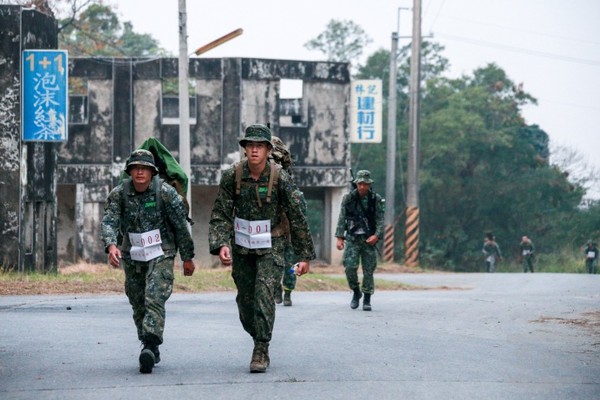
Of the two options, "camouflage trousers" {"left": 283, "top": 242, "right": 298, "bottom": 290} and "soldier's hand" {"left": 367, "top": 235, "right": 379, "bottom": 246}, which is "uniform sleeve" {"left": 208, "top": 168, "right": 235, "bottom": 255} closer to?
"camouflage trousers" {"left": 283, "top": 242, "right": 298, "bottom": 290}

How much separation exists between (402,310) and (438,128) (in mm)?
36383

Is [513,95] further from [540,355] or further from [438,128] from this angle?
[540,355]

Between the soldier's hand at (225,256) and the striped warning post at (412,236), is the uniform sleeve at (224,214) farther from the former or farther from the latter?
the striped warning post at (412,236)

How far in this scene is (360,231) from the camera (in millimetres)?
16344

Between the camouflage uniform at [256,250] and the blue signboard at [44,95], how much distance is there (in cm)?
1517

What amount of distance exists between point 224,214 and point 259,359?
1294 mm

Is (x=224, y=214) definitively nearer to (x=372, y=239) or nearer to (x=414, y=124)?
(x=372, y=239)

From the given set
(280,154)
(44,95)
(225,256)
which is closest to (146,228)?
(225,256)

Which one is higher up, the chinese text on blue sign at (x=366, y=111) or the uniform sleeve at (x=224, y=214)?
the chinese text on blue sign at (x=366, y=111)

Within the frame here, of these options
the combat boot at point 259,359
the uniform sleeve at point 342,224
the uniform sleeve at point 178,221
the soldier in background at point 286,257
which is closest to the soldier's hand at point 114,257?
the uniform sleeve at point 178,221

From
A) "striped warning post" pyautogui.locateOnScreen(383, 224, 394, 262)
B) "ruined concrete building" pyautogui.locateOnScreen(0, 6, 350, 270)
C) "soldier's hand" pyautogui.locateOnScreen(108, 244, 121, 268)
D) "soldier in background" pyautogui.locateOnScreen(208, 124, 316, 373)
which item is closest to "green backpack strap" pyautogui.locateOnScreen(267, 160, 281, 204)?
"soldier in background" pyautogui.locateOnScreen(208, 124, 316, 373)

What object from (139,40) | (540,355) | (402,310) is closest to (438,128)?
(139,40)

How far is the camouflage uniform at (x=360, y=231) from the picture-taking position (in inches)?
643

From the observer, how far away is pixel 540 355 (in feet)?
36.3
